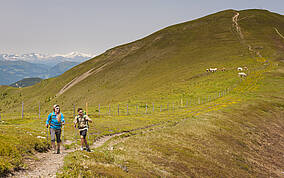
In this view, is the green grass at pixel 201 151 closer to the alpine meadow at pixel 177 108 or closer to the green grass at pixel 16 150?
the alpine meadow at pixel 177 108

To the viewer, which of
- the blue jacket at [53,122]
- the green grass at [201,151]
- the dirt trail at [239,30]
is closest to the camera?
the green grass at [201,151]

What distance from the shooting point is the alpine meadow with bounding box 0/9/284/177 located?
15992mm

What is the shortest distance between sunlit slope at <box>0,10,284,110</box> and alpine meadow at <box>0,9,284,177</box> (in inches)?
24.3

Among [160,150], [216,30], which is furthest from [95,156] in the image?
[216,30]

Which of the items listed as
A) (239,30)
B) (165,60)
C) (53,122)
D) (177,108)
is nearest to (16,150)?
(53,122)

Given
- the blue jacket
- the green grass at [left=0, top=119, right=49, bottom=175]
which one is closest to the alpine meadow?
the green grass at [left=0, top=119, right=49, bottom=175]

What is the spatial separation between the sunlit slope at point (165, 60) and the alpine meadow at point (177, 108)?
62 cm

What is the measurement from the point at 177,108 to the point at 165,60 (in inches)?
2740

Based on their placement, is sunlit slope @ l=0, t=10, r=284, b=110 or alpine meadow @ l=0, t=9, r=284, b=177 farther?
sunlit slope @ l=0, t=10, r=284, b=110

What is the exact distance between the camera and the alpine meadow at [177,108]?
52.5 feet

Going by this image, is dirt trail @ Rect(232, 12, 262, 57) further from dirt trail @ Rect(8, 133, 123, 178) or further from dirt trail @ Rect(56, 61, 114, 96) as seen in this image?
dirt trail @ Rect(8, 133, 123, 178)

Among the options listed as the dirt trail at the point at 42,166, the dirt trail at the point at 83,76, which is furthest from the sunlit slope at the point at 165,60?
the dirt trail at the point at 42,166

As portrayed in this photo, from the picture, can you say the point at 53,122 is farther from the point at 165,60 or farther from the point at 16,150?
the point at 165,60

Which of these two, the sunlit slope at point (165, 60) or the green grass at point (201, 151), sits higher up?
the sunlit slope at point (165, 60)
